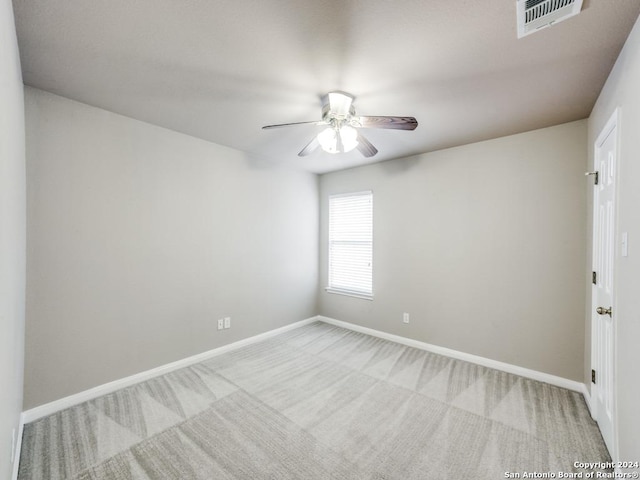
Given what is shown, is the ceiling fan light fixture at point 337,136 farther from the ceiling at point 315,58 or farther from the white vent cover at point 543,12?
the white vent cover at point 543,12

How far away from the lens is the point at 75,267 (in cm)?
229

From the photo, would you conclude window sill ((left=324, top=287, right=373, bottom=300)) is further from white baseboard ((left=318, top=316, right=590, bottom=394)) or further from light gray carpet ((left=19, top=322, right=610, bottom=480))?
light gray carpet ((left=19, top=322, right=610, bottom=480))

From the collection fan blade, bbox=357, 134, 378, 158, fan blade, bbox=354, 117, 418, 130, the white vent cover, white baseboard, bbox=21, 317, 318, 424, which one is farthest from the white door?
white baseboard, bbox=21, 317, 318, 424

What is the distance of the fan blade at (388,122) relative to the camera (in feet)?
6.68

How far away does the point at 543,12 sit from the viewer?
134 centimetres

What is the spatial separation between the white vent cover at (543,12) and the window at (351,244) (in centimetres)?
268

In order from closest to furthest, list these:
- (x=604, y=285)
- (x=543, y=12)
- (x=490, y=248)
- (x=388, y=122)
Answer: (x=543, y=12) < (x=604, y=285) < (x=388, y=122) < (x=490, y=248)

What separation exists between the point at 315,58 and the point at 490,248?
2.60 m

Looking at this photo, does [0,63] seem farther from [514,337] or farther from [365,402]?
[514,337]

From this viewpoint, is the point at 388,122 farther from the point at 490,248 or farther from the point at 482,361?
the point at 482,361

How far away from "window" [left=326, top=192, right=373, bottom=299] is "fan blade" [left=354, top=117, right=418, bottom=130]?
190 centimetres

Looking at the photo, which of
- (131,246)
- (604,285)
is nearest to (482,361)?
(604,285)

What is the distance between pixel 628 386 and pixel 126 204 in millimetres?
3757

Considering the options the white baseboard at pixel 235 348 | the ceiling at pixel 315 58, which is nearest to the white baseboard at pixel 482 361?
the white baseboard at pixel 235 348
